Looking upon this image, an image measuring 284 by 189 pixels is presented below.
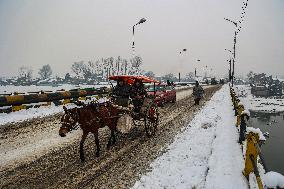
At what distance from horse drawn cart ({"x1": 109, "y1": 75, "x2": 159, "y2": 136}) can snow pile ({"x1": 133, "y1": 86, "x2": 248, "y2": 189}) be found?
1.44m

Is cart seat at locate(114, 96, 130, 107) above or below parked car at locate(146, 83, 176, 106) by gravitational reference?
above

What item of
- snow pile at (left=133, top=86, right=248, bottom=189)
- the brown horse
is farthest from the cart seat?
snow pile at (left=133, top=86, right=248, bottom=189)

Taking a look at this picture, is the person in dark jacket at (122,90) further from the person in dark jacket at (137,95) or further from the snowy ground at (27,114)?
the snowy ground at (27,114)

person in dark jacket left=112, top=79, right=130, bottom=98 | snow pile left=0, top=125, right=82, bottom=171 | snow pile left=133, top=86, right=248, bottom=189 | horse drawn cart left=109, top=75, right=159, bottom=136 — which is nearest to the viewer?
snow pile left=133, top=86, right=248, bottom=189

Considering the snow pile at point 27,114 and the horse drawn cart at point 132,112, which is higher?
the horse drawn cart at point 132,112

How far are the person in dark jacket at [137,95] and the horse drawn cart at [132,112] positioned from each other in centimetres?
15

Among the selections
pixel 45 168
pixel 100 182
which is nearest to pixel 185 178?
pixel 100 182

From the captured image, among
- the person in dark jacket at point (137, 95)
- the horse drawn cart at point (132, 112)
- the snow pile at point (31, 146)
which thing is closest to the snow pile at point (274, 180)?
the horse drawn cart at point (132, 112)

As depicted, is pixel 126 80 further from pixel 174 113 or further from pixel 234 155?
pixel 174 113

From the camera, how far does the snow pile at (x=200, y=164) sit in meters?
7.26

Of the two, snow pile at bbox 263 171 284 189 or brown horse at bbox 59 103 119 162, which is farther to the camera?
brown horse at bbox 59 103 119 162

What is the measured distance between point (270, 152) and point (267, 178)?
34.1m

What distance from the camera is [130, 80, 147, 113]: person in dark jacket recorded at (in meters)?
12.4

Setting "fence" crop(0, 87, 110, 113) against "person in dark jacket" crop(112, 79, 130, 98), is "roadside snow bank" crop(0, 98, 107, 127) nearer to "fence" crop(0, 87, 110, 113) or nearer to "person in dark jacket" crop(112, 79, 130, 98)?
"fence" crop(0, 87, 110, 113)
